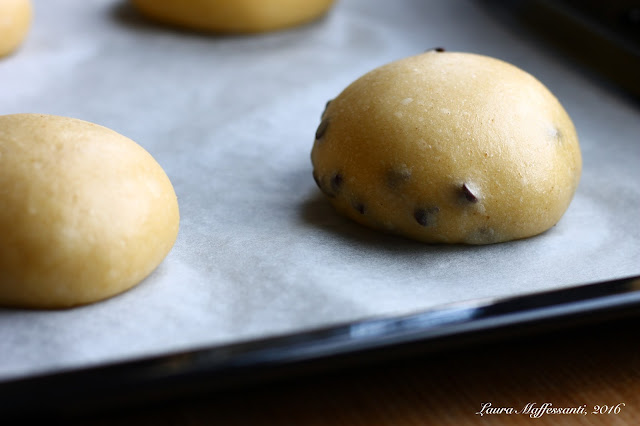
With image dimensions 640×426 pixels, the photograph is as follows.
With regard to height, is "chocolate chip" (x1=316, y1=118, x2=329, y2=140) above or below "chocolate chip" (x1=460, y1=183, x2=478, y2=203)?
below

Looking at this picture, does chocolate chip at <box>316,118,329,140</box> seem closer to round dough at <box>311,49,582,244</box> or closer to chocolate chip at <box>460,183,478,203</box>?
round dough at <box>311,49,582,244</box>

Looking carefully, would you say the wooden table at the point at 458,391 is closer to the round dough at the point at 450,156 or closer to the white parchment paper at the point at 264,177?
the white parchment paper at the point at 264,177

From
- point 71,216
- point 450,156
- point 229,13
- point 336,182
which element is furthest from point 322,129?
point 229,13

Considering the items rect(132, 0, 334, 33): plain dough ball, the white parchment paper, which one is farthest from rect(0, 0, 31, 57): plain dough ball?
rect(132, 0, 334, 33): plain dough ball

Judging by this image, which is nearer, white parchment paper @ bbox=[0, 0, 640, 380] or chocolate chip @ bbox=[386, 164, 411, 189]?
white parchment paper @ bbox=[0, 0, 640, 380]

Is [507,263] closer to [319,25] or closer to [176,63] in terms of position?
[176,63]

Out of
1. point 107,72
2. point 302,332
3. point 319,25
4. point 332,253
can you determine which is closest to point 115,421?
point 302,332
